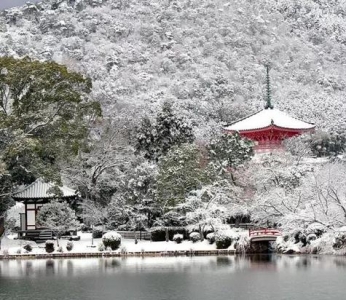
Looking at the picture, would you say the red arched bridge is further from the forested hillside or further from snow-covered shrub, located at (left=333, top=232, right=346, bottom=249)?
the forested hillside

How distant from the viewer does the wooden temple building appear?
34.5m

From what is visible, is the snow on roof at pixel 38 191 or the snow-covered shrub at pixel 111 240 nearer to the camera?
the snow-covered shrub at pixel 111 240

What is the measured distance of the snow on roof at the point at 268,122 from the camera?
45.2 metres

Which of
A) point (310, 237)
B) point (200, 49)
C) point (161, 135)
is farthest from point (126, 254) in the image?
point (200, 49)

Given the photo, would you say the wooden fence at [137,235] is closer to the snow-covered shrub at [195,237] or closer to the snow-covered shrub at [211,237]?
the snow-covered shrub at [195,237]

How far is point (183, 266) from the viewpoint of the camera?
25.6 meters

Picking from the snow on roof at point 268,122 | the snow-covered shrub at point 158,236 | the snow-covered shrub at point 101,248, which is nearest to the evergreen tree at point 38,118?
the snow-covered shrub at point 101,248

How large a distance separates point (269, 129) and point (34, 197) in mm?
16392

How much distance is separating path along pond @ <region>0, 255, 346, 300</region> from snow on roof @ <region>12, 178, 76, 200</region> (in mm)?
6129

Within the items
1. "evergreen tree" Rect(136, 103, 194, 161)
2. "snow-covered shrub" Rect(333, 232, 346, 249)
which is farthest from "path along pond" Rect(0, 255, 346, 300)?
"evergreen tree" Rect(136, 103, 194, 161)

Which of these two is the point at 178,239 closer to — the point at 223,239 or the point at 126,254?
the point at 223,239

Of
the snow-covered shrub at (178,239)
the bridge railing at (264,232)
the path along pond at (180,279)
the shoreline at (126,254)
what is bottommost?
the path along pond at (180,279)

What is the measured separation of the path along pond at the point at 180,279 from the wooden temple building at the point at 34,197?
20.2ft

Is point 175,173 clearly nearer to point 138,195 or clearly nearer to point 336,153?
point 138,195
